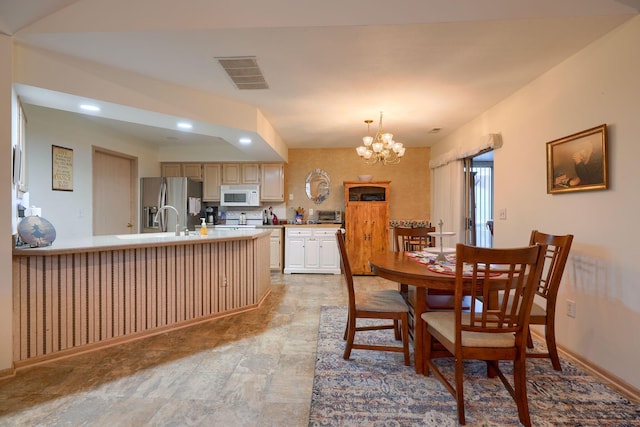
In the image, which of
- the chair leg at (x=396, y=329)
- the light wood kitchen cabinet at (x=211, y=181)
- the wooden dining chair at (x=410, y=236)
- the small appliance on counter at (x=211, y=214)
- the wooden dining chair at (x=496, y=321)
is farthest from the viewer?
the small appliance on counter at (x=211, y=214)

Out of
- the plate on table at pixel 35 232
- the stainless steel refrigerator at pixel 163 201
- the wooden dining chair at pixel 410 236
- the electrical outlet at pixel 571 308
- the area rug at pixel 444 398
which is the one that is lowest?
the area rug at pixel 444 398

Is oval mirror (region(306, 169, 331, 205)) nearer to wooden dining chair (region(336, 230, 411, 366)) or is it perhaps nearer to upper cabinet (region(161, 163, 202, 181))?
upper cabinet (region(161, 163, 202, 181))

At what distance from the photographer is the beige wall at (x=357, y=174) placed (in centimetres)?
581

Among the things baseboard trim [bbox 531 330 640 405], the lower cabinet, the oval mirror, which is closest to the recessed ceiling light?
the lower cabinet

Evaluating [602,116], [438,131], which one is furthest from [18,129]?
[438,131]

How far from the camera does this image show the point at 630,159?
6.37ft

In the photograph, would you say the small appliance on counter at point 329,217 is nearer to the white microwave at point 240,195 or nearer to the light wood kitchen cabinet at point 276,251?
the light wood kitchen cabinet at point 276,251

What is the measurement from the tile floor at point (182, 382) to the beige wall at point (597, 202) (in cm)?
202

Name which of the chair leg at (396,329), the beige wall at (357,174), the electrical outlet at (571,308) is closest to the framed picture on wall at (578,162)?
the electrical outlet at (571,308)

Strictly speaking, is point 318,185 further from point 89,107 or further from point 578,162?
point 578,162

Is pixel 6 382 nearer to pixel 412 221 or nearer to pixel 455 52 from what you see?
pixel 455 52

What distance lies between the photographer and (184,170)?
19.1 feet

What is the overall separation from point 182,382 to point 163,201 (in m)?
3.83

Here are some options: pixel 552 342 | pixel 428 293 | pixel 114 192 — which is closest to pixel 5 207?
pixel 114 192
